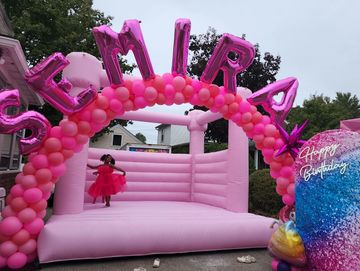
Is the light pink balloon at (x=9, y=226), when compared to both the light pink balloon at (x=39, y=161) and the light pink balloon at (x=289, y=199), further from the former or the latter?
the light pink balloon at (x=289, y=199)

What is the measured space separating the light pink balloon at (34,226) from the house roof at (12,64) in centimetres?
198

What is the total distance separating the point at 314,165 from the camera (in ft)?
8.91

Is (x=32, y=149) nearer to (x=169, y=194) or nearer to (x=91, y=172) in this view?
(x=91, y=172)

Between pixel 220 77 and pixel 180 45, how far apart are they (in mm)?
8712

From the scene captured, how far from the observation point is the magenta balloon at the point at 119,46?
342 centimetres

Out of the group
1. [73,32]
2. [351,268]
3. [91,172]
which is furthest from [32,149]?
[73,32]

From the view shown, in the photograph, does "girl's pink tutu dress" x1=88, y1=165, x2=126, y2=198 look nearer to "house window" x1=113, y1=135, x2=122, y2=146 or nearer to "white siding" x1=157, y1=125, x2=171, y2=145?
"house window" x1=113, y1=135, x2=122, y2=146

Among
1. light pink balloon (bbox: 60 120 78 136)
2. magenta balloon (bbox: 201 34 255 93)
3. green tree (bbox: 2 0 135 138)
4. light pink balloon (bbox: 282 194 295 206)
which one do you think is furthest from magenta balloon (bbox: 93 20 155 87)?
green tree (bbox: 2 0 135 138)

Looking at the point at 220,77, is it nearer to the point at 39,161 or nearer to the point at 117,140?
the point at 39,161

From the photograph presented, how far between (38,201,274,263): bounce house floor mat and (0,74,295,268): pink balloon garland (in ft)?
0.78

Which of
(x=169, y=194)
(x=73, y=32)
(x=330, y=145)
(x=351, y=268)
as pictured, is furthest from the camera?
(x=73, y=32)

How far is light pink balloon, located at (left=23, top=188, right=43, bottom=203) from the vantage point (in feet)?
10.1

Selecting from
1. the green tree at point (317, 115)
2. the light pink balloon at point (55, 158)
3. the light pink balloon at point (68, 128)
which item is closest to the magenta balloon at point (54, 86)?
the light pink balloon at point (68, 128)

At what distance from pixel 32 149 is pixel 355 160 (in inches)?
121
